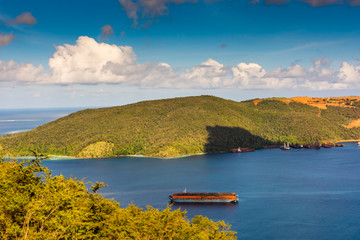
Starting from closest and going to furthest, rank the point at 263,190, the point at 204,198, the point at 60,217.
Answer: the point at 60,217, the point at 204,198, the point at 263,190

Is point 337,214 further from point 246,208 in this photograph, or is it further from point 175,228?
point 175,228

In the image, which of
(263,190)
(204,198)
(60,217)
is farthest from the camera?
(263,190)

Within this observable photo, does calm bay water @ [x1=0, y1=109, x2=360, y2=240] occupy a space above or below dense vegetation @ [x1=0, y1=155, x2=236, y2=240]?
below

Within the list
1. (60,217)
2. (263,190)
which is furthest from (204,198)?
(60,217)

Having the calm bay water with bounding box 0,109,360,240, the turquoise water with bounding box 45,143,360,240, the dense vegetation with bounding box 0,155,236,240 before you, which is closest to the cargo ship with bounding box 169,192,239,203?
the calm bay water with bounding box 0,109,360,240

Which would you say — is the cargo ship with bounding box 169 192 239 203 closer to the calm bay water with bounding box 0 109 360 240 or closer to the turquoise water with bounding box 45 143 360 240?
the calm bay water with bounding box 0 109 360 240

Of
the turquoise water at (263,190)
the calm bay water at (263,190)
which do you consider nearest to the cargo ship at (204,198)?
the calm bay water at (263,190)

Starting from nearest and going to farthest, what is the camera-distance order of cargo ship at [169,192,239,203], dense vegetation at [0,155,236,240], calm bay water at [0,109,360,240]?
dense vegetation at [0,155,236,240]
calm bay water at [0,109,360,240]
cargo ship at [169,192,239,203]

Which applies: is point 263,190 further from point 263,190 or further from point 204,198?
point 204,198
